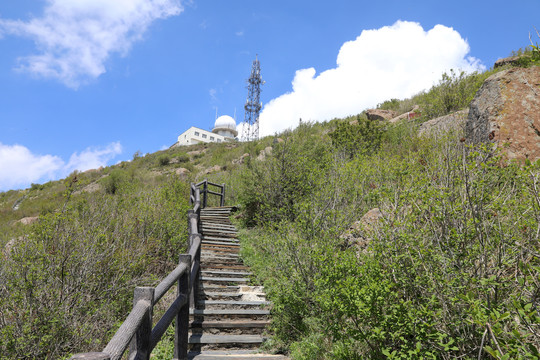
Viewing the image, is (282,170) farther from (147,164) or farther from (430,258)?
(147,164)

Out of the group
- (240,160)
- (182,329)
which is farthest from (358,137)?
(240,160)

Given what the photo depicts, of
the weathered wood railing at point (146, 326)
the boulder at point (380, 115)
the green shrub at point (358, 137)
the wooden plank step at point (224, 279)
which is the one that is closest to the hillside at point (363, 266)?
the wooden plank step at point (224, 279)

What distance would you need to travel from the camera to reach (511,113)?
22.7 ft

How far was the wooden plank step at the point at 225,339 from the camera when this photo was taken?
5156 mm

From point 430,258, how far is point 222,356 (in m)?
3.33

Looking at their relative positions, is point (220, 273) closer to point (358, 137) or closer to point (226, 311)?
point (226, 311)

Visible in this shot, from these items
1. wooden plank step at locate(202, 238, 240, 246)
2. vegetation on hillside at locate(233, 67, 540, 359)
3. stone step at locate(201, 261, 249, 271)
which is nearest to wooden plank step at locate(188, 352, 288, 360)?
vegetation on hillside at locate(233, 67, 540, 359)

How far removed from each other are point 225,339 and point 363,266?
2955 millimetres

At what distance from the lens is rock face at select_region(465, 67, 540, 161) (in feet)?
20.9

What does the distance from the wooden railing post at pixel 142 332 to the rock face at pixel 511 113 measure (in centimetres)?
691

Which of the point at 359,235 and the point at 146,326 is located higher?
the point at 359,235

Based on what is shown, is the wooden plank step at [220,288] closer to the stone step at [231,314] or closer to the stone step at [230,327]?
the stone step at [231,314]

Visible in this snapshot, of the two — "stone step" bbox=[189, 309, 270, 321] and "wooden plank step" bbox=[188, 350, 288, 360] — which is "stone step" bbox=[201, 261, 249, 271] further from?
"wooden plank step" bbox=[188, 350, 288, 360]

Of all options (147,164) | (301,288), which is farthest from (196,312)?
(147,164)
